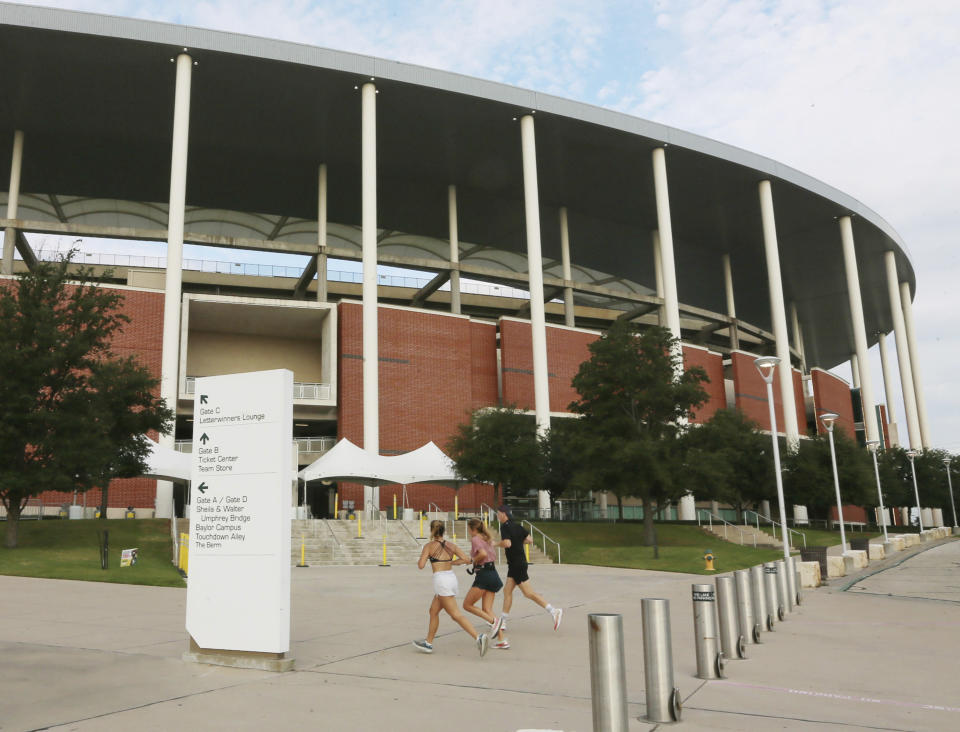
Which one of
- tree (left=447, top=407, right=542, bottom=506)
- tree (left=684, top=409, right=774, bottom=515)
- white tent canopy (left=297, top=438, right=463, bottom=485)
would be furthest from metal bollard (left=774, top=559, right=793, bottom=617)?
tree (left=447, top=407, right=542, bottom=506)

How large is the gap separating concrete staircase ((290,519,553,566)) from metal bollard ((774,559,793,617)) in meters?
14.0

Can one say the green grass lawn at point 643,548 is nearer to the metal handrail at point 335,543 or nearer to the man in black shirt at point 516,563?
the metal handrail at point 335,543

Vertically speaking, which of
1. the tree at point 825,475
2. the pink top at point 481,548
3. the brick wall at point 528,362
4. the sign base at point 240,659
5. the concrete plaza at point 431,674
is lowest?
the concrete plaza at point 431,674

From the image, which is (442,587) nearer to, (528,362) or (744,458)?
(528,362)

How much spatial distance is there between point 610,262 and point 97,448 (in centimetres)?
4470

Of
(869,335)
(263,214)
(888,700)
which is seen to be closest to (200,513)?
(888,700)

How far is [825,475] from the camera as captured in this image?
4403 centimetres

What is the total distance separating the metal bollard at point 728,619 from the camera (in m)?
Answer: 8.52

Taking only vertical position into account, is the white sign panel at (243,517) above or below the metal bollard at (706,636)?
above

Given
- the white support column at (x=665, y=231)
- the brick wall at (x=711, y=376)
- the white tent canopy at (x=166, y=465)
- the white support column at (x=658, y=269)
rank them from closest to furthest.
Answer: the white tent canopy at (x=166, y=465), the white support column at (x=665, y=231), the white support column at (x=658, y=269), the brick wall at (x=711, y=376)

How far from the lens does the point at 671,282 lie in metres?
44.8

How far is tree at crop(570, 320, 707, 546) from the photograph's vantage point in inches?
1123

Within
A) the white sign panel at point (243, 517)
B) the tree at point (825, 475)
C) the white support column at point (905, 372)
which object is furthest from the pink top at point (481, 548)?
the white support column at point (905, 372)

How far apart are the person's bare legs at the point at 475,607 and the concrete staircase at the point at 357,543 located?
14842 millimetres
